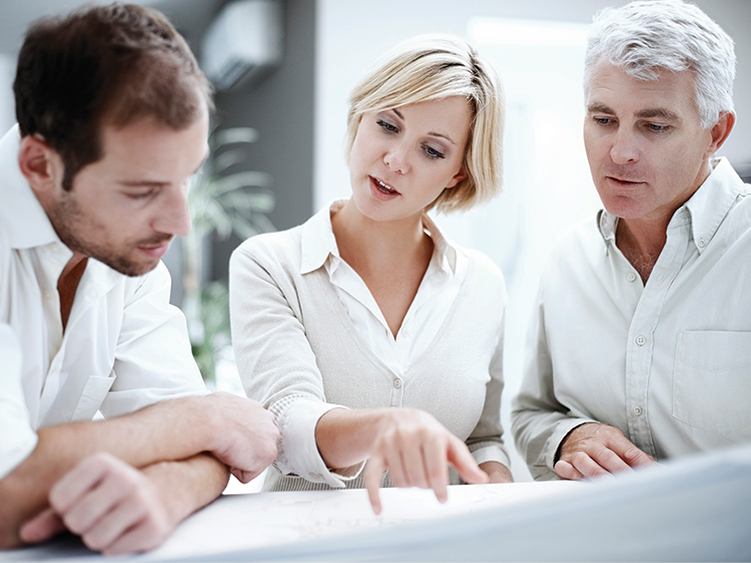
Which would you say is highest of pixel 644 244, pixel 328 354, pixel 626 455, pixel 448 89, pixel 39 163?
pixel 448 89

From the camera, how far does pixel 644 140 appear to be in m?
1.33

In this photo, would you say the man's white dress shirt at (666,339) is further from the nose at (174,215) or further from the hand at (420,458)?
the nose at (174,215)

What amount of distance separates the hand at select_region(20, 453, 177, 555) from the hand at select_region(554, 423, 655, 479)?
79 cm

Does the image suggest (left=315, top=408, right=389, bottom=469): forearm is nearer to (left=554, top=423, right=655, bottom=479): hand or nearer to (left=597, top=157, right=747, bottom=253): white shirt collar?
(left=554, top=423, right=655, bottom=479): hand

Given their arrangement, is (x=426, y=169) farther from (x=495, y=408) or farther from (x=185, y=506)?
(x=185, y=506)

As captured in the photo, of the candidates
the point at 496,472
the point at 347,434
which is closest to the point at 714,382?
the point at 496,472

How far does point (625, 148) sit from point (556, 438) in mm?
633

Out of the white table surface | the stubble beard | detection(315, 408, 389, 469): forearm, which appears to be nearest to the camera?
the white table surface

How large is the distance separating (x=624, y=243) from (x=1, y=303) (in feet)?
4.24

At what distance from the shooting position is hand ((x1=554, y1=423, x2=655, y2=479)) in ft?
3.82

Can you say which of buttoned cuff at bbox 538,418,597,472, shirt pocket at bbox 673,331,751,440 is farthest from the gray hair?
buttoned cuff at bbox 538,418,597,472

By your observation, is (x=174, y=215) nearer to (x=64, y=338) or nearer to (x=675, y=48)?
(x=64, y=338)

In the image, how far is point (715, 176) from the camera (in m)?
1.40

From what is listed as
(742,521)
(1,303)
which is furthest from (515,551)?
(1,303)
